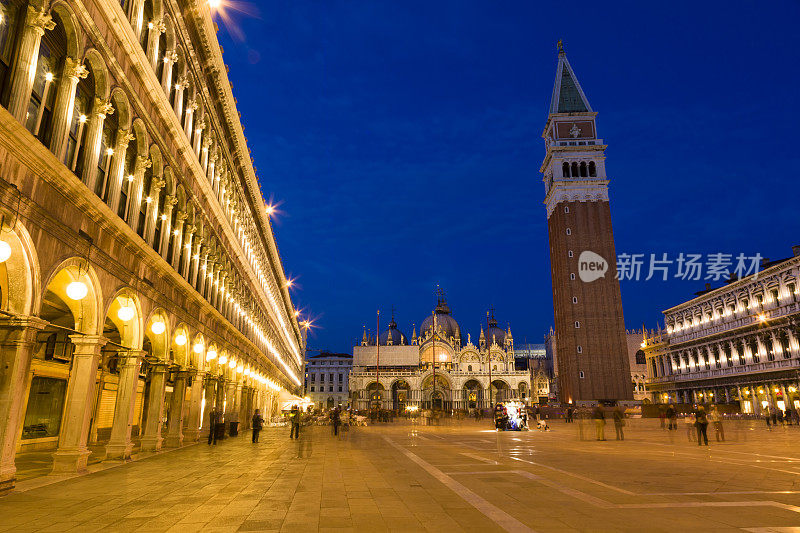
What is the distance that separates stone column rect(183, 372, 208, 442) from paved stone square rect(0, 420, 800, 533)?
7073 millimetres

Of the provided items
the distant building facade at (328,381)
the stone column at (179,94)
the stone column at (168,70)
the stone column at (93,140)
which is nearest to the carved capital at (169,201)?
the stone column at (179,94)

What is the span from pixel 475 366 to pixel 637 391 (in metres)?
31.9

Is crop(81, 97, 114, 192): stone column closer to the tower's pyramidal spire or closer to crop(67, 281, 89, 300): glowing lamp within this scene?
crop(67, 281, 89, 300): glowing lamp

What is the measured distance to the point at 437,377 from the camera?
108 meters

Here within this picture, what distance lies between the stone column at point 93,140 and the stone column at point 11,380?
4.44 m

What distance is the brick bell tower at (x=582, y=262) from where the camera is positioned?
234ft

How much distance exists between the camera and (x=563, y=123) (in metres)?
84.1

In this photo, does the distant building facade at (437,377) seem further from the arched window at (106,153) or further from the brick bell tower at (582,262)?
the arched window at (106,153)

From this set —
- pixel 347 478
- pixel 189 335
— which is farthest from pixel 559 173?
pixel 347 478

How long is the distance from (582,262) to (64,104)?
238 feet

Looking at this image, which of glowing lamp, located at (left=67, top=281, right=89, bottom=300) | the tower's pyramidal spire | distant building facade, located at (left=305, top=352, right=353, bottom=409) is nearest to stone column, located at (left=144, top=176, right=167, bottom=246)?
glowing lamp, located at (left=67, top=281, right=89, bottom=300)

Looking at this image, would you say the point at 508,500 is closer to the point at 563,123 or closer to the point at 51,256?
the point at 51,256

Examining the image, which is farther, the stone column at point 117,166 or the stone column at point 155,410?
the stone column at point 155,410

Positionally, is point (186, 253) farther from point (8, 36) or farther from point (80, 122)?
point (8, 36)
